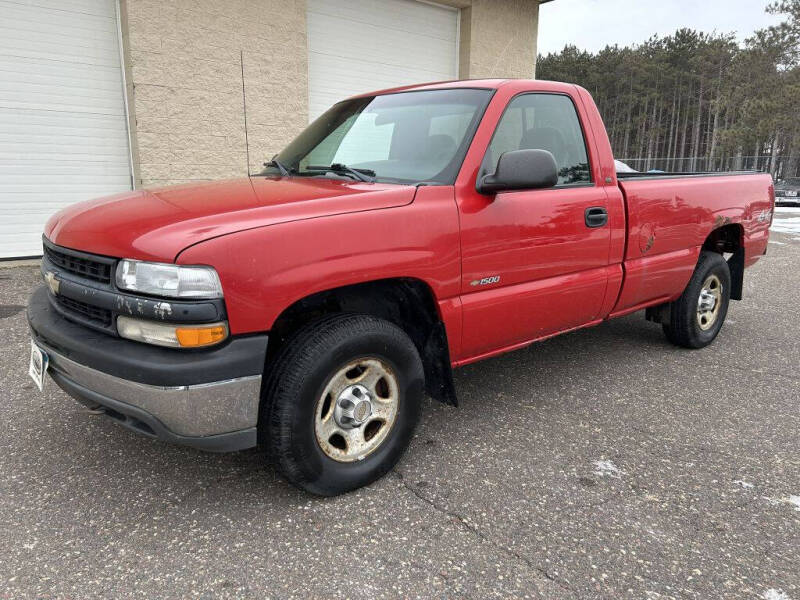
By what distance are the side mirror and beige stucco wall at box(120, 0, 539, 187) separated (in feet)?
18.7

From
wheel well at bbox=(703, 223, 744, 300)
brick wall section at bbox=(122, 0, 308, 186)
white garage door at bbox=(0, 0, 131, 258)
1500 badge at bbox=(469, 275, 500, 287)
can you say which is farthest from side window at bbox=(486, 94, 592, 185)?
white garage door at bbox=(0, 0, 131, 258)

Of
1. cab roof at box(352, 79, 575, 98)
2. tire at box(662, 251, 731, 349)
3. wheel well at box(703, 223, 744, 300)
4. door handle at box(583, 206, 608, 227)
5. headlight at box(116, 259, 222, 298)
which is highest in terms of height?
cab roof at box(352, 79, 575, 98)

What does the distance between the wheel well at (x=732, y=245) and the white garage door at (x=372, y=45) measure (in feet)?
21.5

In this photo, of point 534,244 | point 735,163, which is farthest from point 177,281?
point 735,163

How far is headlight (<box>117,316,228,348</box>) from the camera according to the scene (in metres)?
2.09

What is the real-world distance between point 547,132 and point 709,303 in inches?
90.4

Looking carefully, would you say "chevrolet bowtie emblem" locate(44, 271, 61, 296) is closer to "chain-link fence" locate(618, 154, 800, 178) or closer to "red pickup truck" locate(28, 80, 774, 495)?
"red pickup truck" locate(28, 80, 774, 495)

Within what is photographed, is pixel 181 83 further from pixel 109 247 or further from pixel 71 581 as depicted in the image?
pixel 71 581

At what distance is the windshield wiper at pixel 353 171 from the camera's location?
117 inches

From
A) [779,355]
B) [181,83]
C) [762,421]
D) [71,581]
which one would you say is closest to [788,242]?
[779,355]

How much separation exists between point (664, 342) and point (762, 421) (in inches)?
59.4

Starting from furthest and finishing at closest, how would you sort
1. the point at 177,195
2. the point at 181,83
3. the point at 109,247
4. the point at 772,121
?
1. the point at 772,121
2. the point at 181,83
3. the point at 177,195
4. the point at 109,247

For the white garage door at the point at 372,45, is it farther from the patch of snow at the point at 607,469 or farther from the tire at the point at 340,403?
the patch of snow at the point at 607,469

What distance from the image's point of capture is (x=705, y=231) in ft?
14.1
